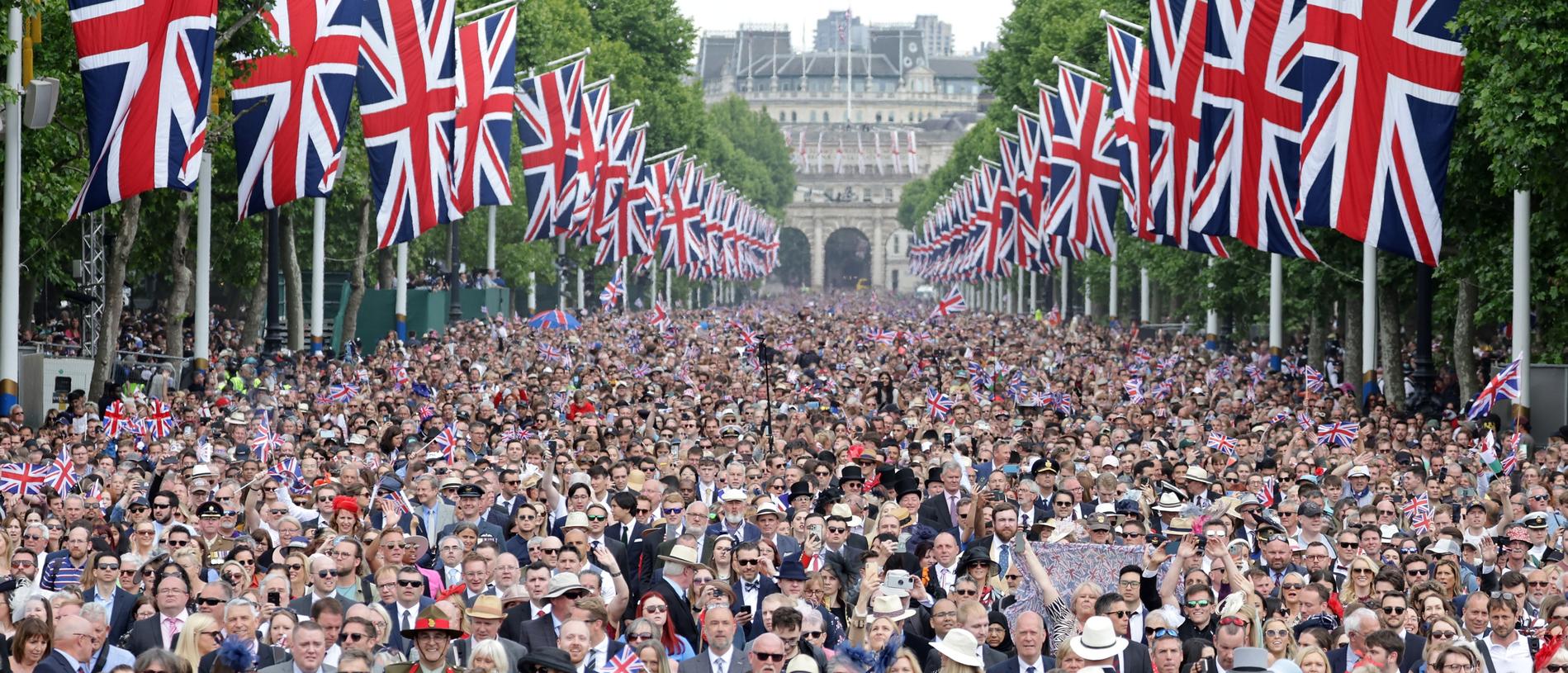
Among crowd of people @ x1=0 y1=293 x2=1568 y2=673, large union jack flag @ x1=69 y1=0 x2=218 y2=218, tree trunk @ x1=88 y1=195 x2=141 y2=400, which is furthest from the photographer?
tree trunk @ x1=88 y1=195 x2=141 y2=400

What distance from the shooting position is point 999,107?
273ft

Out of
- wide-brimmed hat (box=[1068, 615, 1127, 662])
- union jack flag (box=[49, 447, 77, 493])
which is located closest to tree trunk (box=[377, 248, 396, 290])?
union jack flag (box=[49, 447, 77, 493])

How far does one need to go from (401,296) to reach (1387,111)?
26807 mm

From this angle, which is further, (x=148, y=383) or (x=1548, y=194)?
(x=148, y=383)

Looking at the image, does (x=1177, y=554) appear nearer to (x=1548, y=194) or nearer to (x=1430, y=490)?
(x=1430, y=490)

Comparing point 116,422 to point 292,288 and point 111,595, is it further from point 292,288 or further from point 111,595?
point 292,288

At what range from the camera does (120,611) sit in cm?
1403

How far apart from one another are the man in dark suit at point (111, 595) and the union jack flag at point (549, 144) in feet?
111

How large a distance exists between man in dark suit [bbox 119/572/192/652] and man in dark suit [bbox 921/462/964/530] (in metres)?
6.49

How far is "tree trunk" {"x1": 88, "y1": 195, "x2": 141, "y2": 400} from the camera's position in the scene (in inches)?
1268

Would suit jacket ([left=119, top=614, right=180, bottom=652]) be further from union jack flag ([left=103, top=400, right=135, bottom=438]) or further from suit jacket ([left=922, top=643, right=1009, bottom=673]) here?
union jack flag ([left=103, top=400, right=135, bottom=438])

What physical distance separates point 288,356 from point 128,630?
27.0 meters

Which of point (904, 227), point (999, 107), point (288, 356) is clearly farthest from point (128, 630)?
point (904, 227)

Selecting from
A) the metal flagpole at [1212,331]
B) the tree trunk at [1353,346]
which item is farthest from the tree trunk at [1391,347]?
the metal flagpole at [1212,331]
